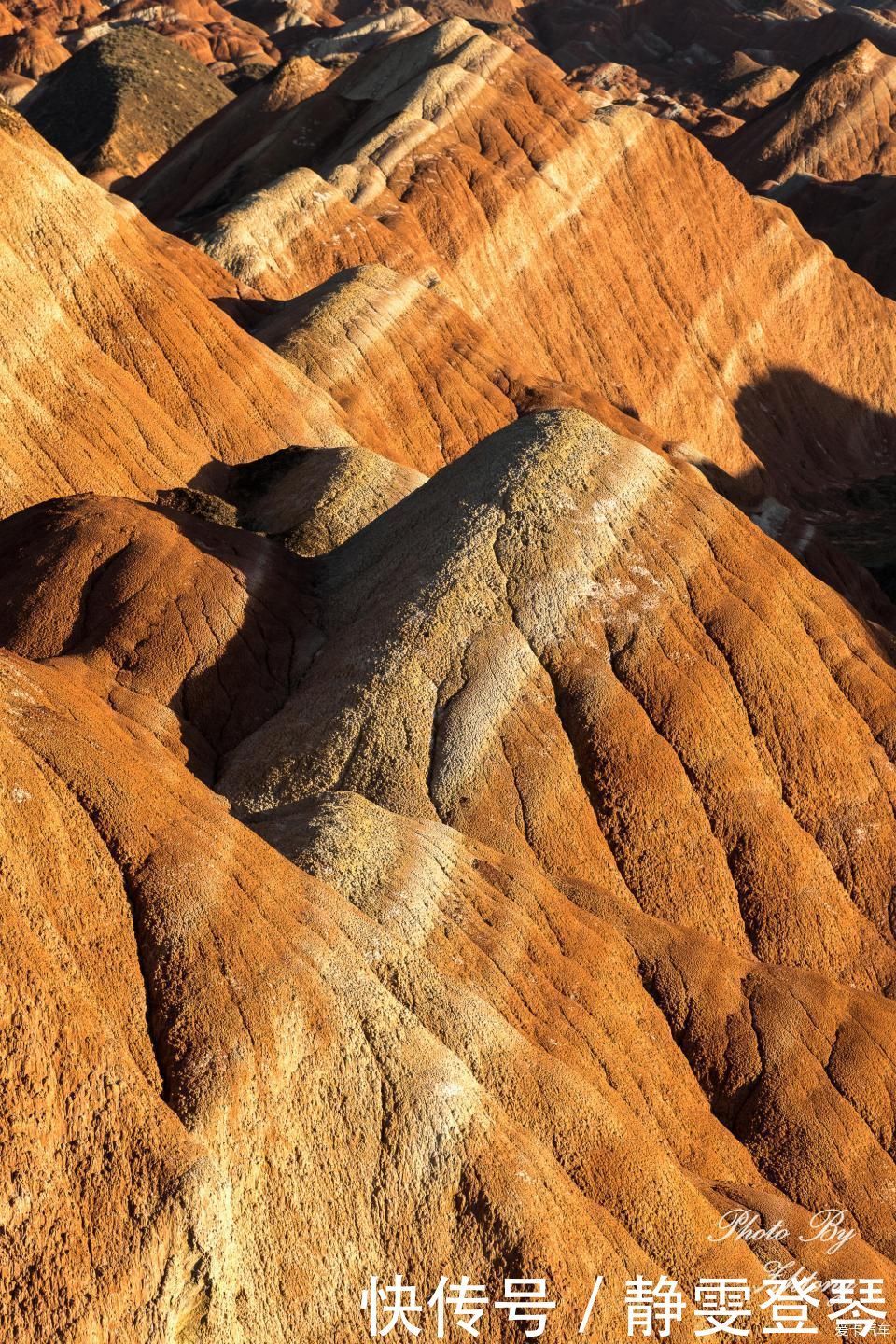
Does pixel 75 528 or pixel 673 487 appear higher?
pixel 673 487

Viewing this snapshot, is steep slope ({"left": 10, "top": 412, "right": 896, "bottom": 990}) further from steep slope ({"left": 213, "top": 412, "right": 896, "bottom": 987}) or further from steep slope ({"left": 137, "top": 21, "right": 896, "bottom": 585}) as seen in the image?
steep slope ({"left": 137, "top": 21, "right": 896, "bottom": 585})

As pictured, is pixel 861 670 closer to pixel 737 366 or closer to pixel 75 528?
pixel 75 528

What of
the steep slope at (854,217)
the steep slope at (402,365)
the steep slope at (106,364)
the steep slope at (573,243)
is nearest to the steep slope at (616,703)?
the steep slope at (106,364)

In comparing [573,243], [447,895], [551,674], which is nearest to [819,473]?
[573,243]

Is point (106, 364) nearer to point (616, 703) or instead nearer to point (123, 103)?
point (616, 703)

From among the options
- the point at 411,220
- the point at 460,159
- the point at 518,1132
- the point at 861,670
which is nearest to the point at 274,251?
the point at 411,220

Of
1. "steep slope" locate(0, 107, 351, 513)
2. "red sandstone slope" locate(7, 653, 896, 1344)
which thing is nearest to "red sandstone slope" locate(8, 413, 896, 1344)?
"red sandstone slope" locate(7, 653, 896, 1344)

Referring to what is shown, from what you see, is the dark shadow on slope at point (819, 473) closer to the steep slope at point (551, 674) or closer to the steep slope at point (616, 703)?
the steep slope at point (616, 703)

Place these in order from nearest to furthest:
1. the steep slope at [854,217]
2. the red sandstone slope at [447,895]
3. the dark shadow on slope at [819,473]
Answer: the red sandstone slope at [447,895] → the dark shadow on slope at [819,473] → the steep slope at [854,217]
